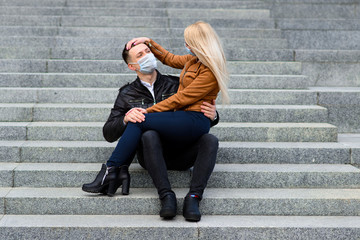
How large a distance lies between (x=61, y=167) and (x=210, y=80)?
5.11ft

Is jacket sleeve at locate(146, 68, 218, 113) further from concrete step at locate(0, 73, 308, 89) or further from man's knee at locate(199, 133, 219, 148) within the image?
concrete step at locate(0, 73, 308, 89)

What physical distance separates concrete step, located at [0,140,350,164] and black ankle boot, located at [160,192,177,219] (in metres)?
1.01

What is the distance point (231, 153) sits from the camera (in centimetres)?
478

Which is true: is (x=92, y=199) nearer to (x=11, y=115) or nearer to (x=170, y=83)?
(x=170, y=83)

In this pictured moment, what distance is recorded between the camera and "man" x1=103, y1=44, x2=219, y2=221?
393 cm

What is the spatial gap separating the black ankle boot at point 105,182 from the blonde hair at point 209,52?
1.06 m

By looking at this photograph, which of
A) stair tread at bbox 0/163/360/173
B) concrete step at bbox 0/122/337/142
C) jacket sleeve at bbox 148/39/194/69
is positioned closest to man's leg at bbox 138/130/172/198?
stair tread at bbox 0/163/360/173

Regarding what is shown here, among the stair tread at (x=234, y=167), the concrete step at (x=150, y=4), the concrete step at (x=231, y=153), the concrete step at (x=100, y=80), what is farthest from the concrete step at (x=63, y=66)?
the concrete step at (x=150, y=4)

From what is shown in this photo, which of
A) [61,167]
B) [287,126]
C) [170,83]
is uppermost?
[170,83]

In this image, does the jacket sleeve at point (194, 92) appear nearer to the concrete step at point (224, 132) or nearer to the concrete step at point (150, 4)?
the concrete step at point (224, 132)

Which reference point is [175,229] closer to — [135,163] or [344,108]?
[135,163]

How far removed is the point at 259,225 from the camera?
153 inches

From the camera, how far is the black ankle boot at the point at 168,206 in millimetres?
3822

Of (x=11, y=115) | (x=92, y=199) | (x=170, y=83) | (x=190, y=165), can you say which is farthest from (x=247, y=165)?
(x=11, y=115)
